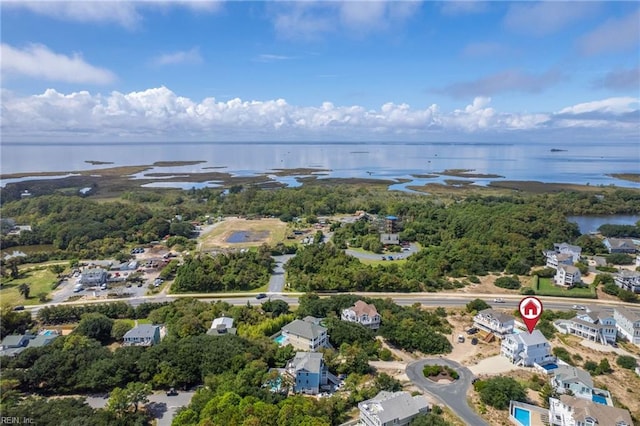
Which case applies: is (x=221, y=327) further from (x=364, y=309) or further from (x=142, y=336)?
(x=364, y=309)

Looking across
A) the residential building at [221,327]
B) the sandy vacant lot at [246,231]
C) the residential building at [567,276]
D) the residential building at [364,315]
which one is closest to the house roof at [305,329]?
the residential building at [364,315]

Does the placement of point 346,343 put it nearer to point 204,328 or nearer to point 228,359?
point 228,359

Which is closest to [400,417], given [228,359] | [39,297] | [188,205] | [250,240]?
[228,359]

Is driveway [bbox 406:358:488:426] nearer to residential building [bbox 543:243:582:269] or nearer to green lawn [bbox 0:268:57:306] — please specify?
residential building [bbox 543:243:582:269]

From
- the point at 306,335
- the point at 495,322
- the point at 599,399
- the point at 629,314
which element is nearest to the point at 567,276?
the point at 629,314

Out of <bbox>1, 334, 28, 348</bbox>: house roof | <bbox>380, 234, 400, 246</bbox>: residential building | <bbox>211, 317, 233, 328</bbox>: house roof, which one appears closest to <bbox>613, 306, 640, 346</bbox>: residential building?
<bbox>380, 234, 400, 246</bbox>: residential building

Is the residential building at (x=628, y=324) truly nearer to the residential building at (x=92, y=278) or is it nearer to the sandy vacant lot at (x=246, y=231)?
the sandy vacant lot at (x=246, y=231)
